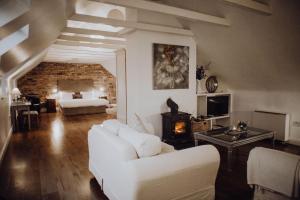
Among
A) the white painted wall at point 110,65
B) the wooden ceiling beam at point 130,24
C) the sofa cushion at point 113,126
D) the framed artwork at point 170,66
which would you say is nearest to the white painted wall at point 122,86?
the framed artwork at point 170,66

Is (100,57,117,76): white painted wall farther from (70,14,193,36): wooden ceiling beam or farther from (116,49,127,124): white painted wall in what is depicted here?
(70,14,193,36): wooden ceiling beam

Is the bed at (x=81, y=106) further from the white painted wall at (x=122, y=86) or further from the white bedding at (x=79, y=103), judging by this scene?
the white painted wall at (x=122, y=86)

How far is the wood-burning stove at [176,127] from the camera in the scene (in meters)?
4.48

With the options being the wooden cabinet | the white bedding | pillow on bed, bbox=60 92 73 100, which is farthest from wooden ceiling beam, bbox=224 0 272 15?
pillow on bed, bbox=60 92 73 100

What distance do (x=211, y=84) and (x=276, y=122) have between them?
184 centimetres

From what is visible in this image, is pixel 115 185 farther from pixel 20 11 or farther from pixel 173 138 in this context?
pixel 173 138

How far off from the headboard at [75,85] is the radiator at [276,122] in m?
7.83

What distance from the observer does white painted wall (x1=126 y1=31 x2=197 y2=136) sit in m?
4.46

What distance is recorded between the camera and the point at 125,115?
17.3 feet

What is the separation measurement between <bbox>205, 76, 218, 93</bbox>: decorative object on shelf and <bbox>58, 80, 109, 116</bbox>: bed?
485 cm

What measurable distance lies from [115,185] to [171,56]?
126 inches

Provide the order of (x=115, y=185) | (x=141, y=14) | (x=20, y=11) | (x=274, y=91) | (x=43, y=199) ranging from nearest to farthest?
(x=20, y=11), (x=115, y=185), (x=43, y=199), (x=141, y=14), (x=274, y=91)

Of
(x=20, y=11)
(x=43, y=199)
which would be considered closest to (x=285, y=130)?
(x=43, y=199)

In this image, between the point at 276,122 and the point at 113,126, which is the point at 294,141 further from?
the point at 113,126
